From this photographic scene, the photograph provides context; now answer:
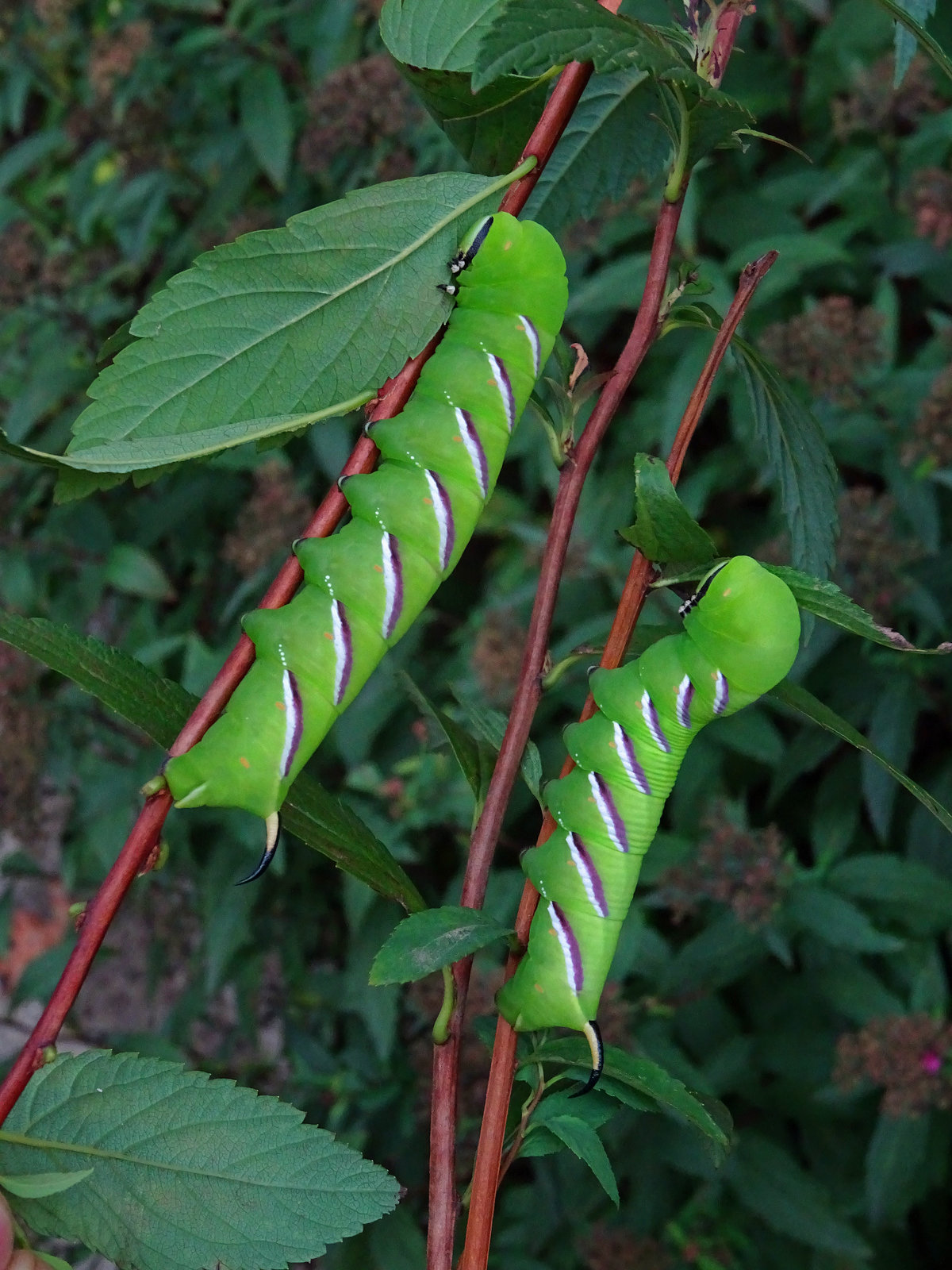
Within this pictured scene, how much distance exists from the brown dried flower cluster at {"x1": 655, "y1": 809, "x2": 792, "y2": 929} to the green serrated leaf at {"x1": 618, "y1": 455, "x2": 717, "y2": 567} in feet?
2.14

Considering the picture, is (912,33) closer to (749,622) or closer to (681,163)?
(681,163)

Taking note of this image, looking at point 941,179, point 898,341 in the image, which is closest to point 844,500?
point 941,179

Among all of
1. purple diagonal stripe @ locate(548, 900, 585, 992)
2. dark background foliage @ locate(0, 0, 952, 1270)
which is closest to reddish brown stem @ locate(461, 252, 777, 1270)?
purple diagonal stripe @ locate(548, 900, 585, 992)

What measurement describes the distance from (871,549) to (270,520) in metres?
0.58

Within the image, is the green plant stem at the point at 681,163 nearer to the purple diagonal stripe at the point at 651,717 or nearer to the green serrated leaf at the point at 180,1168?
the purple diagonal stripe at the point at 651,717

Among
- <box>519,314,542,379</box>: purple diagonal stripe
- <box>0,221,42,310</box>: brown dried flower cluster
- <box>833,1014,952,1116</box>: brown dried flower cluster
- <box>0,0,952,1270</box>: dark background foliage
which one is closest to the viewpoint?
<box>519,314,542,379</box>: purple diagonal stripe

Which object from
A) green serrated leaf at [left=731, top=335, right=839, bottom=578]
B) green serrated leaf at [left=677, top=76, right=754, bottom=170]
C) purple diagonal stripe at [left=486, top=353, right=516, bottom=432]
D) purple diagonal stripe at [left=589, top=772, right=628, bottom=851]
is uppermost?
green serrated leaf at [left=677, top=76, right=754, bottom=170]

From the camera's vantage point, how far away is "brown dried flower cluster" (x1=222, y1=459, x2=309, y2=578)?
46.2 inches

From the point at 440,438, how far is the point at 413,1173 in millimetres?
1011

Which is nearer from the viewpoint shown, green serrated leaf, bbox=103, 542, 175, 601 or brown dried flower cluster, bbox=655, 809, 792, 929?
brown dried flower cluster, bbox=655, 809, 792, 929

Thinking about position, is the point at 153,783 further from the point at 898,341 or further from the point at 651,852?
the point at 898,341

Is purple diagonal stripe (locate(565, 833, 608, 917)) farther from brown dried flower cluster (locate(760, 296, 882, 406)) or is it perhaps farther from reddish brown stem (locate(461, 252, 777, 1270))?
brown dried flower cluster (locate(760, 296, 882, 406))

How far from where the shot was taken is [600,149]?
0.49 m

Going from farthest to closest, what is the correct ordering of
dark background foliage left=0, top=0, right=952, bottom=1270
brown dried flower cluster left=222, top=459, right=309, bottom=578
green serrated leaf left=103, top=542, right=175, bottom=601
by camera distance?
green serrated leaf left=103, top=542, right=175, bottom=601 → brown dried flower cluster left=222, top=459, right=309, bottom=578 → dark background foliage left=0, top=0, right=952, bottom=1270
